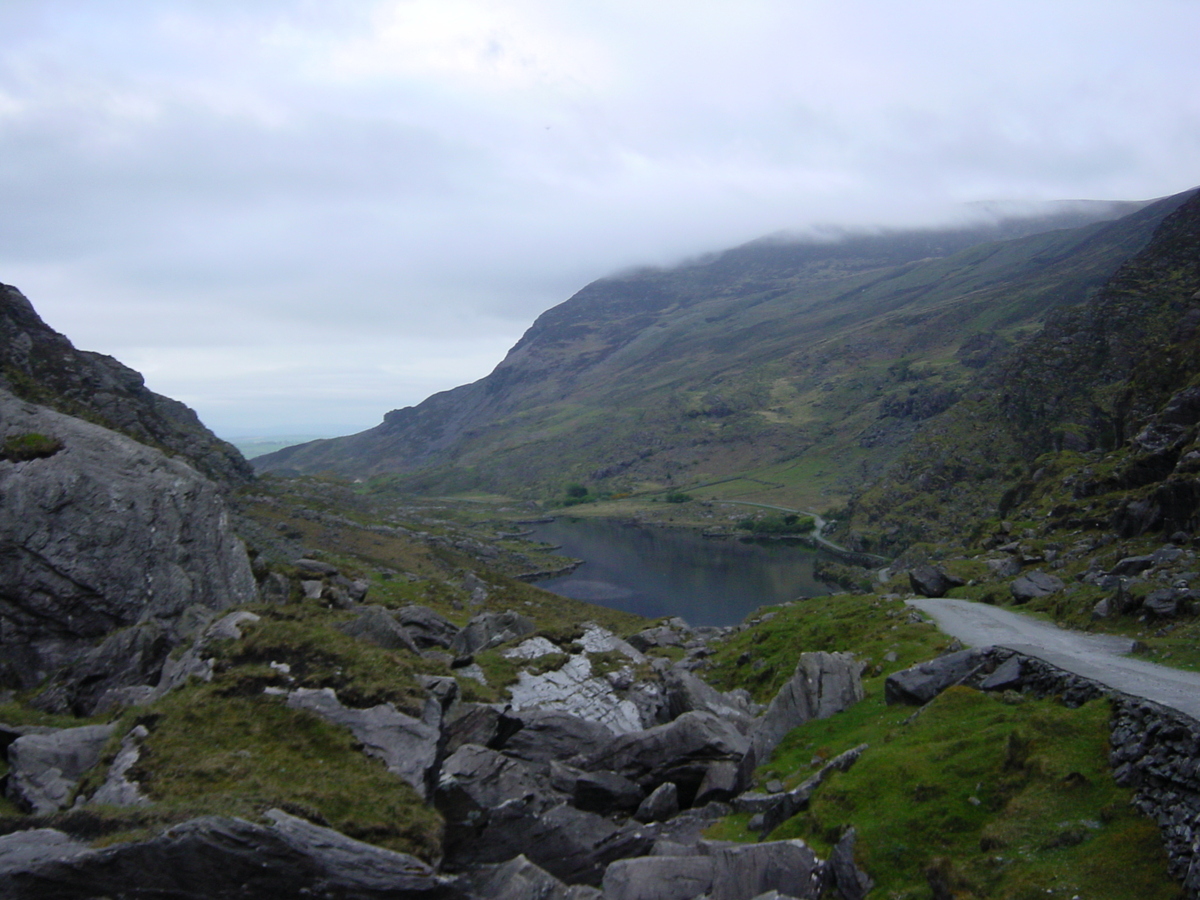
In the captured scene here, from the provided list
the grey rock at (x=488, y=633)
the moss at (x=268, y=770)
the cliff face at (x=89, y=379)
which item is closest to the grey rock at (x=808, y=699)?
the moss at (x=268, y=770)

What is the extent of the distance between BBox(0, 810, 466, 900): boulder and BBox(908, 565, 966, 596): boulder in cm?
4868

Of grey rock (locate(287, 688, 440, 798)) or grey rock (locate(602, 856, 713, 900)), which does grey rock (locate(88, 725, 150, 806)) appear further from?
grey rock (locate(602, 856, 713, 900))

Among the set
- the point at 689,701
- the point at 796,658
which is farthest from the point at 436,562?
the point at 689,701

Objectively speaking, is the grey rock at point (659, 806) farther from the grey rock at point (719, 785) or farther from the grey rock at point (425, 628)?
the grey rock at point (425, 628)

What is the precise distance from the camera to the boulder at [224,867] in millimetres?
13094

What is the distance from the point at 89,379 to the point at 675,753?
89.7m

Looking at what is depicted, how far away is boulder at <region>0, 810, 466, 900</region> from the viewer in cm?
1309

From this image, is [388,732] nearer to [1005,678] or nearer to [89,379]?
[1005,678]

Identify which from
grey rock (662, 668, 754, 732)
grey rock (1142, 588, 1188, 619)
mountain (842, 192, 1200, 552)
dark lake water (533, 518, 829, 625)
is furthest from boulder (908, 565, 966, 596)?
dark lake water (533, 518, 829, 625)

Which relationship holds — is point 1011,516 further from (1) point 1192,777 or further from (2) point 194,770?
(2) point 194,770

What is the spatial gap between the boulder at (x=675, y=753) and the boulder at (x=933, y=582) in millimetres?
33552

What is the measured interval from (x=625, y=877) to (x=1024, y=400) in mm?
153673

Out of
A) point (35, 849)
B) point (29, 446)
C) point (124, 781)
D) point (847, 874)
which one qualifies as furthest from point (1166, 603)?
point (29, 446)

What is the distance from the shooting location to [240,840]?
1430cm
